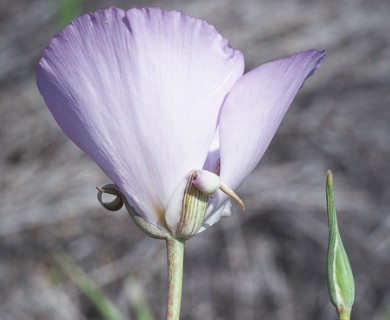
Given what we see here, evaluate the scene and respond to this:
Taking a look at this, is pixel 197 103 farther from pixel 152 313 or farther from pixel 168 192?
pixel 152 313

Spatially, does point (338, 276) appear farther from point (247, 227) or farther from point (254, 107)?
point (247, 227)

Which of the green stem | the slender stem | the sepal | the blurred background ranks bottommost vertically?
the blurred background

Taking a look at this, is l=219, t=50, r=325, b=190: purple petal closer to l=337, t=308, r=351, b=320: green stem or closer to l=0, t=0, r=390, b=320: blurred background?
l=337, t=308, r=351, b=320: green stem

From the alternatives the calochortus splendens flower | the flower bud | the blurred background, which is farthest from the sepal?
the blurred background

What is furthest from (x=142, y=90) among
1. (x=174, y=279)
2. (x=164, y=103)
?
(x=174, y=279)

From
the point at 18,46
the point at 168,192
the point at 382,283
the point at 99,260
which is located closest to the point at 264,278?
the point at 382,283

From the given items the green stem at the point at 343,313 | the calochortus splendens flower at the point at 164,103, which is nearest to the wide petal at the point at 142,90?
the calochortus splendens flower at the point at 164,103

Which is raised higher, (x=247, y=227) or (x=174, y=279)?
(x=174, y=279)

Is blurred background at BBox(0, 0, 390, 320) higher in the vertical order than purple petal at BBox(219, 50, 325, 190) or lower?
lower
